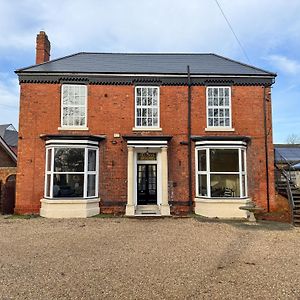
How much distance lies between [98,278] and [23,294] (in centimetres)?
133

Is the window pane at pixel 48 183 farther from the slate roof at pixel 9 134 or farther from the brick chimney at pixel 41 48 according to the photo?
the slate roof at pixel 9 134

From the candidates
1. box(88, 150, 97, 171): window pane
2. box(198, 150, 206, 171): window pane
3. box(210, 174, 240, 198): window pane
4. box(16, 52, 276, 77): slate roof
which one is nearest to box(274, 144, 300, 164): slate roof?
box(210, 174, 240, 198): window pane

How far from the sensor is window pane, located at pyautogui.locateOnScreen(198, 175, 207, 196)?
45.7ft

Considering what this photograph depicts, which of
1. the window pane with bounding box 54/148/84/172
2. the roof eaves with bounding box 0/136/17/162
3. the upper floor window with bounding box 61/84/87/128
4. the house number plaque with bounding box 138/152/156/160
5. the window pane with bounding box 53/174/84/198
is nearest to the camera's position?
the window pane with bounding box 53/174/84/198

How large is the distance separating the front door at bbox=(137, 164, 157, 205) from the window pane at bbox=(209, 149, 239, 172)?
2916 millimetres

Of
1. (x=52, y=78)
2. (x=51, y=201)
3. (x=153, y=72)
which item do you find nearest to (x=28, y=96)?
(x=52, y=78)

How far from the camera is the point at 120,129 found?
48.0 feet

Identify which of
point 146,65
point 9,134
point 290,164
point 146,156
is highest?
point 146,65

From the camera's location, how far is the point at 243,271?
619 cm

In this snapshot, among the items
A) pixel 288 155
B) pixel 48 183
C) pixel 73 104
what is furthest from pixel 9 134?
A: pixel 288 155

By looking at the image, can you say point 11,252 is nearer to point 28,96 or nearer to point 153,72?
point 28,96

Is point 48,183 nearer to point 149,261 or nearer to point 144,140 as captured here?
point 144,140

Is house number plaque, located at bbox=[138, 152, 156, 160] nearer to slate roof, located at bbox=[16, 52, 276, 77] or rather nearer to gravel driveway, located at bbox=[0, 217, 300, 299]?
slate roof, located at bbox=[16, 52, 276, 77]

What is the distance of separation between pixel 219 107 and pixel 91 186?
7.21m
